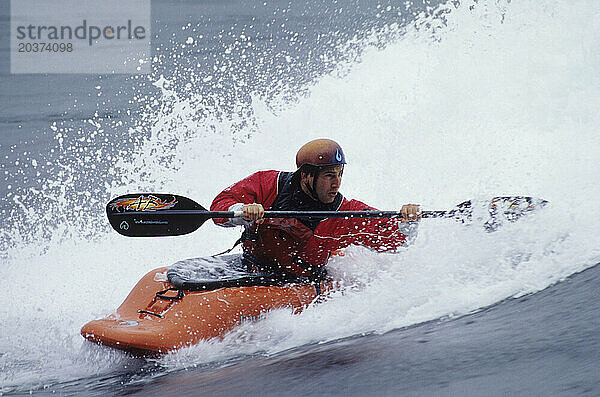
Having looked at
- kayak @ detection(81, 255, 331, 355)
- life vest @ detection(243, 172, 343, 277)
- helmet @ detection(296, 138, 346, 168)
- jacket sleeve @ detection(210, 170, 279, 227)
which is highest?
helmet @ detection(296, 138, 346, 168)

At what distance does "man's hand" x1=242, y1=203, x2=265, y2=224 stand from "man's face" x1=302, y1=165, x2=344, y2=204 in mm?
331

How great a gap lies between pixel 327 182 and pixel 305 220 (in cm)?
24

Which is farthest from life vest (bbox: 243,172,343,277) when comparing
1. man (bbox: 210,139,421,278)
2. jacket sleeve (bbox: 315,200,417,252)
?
jacket sleeve (bbox: 315,200,417,252)

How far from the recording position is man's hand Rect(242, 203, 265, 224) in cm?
382

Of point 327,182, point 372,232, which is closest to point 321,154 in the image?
point 327,182

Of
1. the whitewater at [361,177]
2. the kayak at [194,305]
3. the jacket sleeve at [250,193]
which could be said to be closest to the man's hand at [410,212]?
the whitewater at [361,177]

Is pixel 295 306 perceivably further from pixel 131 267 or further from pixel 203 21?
pixel 203 21

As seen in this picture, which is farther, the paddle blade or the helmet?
the paddle blade

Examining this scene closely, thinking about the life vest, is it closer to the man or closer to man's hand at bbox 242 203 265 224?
the man

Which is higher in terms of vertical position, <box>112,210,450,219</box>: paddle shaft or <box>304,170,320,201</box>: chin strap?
<box>304,170,320,201</box>: chin strap

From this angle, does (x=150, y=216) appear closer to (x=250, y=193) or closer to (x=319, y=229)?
(x=250, y=193)

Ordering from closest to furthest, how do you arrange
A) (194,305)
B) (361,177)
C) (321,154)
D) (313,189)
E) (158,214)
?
(194,305) < (321,154) < (313,189) < (158,214) < (361,177)

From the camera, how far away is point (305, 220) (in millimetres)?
4062

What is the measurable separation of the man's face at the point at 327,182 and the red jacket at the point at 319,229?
5.9 inches
